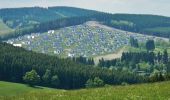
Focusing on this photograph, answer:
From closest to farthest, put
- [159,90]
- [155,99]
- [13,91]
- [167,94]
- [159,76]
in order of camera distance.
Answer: [155,99], [167,94], [159,90], [159,76], [13,91]

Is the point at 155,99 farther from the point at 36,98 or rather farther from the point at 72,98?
the point at 36,98

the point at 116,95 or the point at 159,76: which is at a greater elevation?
the point at 116,95

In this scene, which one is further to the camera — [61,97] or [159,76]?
[159,76]

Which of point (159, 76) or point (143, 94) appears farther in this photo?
point (159, 76)

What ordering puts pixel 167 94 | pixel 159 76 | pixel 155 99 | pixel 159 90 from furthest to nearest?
pixel 159 76, pixel 159 90, pixel 167 94, pixel 155 99

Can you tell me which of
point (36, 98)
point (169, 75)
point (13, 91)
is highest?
point (36, 98)

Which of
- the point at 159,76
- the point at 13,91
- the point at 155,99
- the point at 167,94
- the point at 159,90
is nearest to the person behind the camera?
the point at 155,99

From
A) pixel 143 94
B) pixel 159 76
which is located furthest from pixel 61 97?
pixel 159 76

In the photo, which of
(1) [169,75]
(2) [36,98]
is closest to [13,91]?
(1) [169,75]

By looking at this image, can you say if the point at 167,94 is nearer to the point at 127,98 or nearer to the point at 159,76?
the point at 127,98
